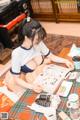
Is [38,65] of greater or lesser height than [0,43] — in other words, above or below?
above

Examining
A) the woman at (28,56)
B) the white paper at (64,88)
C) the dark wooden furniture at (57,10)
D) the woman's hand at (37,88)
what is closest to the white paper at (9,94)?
the woman at (28,56)

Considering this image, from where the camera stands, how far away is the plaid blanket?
145cm

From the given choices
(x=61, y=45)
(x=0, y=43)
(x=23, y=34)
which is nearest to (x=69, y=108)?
(x=23, y=34)

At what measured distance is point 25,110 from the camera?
151 cm

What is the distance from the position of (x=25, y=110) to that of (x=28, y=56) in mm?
424

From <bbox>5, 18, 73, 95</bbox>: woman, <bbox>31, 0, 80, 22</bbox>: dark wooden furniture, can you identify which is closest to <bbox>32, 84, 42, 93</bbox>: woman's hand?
<bbox>5, 18, 73, 95</bbox>: woman

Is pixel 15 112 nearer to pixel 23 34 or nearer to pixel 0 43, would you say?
pixel 23 34

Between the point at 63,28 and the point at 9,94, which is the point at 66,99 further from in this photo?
the point at 63,28

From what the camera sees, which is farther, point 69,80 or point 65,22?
point 65,22

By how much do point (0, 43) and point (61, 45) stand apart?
787 millimetres

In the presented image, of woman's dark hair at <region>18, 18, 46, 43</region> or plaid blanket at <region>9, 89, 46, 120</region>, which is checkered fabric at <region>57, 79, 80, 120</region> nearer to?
plaid blanket at <region>9, 89, 46, 120</region>

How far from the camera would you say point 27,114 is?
1.48m

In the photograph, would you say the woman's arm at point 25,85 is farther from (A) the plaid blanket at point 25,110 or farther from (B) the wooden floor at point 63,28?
(B) the wooden floor at point 63,28

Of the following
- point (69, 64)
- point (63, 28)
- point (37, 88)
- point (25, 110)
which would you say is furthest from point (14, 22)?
point (25, 110)
